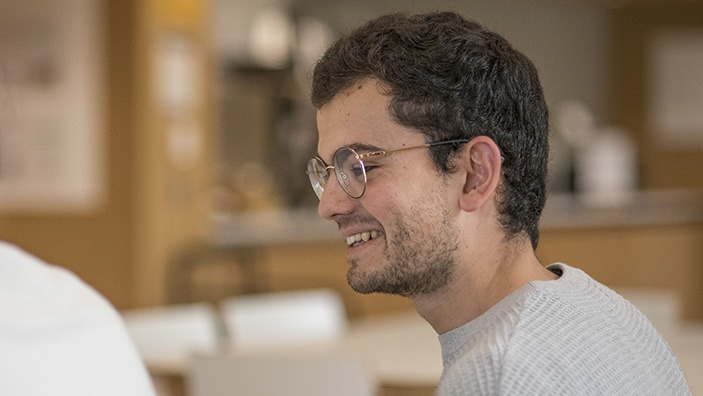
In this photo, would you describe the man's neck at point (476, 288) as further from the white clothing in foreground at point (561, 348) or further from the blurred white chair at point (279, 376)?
the blurred white chair at point (279, 376)

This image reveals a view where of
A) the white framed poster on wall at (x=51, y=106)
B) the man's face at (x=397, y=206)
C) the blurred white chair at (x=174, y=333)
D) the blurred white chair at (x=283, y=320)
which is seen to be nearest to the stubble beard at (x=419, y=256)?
the man's face at (x=397, y=206)

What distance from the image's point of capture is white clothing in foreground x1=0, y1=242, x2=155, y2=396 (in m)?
1.30

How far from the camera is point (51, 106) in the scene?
5742 mm

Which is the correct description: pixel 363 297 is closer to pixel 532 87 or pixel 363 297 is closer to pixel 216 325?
pixel 216 325

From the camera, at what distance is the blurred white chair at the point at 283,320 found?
354cm

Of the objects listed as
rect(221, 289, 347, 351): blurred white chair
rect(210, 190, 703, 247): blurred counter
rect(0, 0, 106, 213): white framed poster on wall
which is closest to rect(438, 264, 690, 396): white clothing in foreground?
rect(221, 289, 347, 351): blurred white chair

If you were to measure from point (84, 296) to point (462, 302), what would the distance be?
499 mm

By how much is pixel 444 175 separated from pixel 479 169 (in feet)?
0.12

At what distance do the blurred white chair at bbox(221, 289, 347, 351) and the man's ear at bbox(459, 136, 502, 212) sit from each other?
2.14 meters

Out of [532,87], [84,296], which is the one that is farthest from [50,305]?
[532,87]

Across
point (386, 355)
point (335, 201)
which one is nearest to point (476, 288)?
point (335, 201)

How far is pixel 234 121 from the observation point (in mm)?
7941

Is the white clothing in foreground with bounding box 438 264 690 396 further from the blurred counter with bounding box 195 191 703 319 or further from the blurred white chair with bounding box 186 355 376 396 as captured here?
the blurred counter with bounding box 195 191 703 319

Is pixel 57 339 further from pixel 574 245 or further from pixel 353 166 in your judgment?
pixel 574 245
